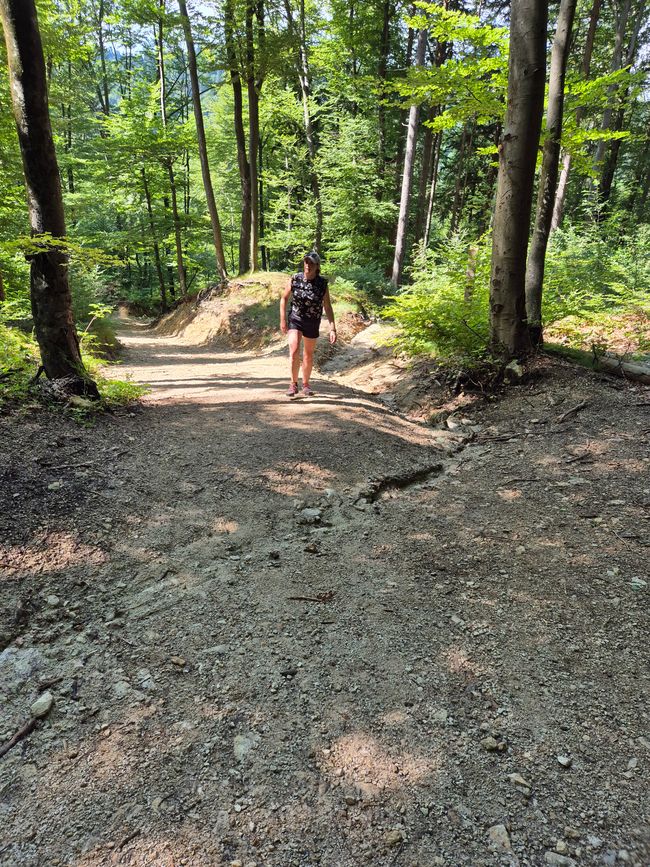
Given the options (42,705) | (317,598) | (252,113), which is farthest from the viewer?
(252,113)

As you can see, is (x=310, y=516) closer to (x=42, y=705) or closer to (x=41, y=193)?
(x=42, y=705)

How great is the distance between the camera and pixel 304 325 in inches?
248

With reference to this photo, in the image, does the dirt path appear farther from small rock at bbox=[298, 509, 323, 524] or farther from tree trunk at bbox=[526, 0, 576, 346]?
tree trunk at bbox=[526, 0, 576, 346]

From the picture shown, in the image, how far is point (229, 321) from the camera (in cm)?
1669

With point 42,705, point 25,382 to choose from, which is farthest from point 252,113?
point 42,705

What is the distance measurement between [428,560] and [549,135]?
6604 millimetres

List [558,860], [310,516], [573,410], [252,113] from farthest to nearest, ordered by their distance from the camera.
A: [252,113] → [573,410] → [310,516] → [558,860]

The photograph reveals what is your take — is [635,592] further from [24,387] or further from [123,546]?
[24,387]

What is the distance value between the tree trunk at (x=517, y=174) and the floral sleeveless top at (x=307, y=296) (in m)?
2.39

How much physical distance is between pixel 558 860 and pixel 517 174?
6.66 metres

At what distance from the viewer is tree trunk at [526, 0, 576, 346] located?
6605 mm

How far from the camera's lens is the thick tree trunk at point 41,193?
442cm

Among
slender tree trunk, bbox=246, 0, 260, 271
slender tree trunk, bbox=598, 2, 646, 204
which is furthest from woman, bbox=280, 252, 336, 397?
slender tree trunk, bbox=598, 2, 646, 204

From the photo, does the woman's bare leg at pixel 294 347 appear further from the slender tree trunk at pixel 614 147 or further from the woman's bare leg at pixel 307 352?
the slender tree trunk at pixel 614 147
